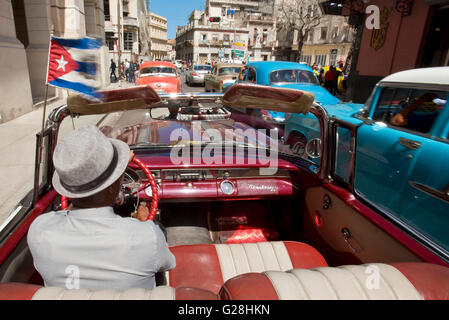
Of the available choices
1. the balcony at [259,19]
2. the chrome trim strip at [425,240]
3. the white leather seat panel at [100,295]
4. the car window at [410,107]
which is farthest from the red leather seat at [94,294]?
the balcony at [259,19]

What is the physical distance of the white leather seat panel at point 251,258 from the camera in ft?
7.47

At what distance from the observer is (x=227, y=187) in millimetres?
2963

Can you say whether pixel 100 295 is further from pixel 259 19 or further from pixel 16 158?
pixel 259 19

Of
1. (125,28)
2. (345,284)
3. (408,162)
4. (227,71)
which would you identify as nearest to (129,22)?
(125,28)

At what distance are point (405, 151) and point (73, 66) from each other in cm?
341

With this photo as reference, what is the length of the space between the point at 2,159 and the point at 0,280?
565 cm

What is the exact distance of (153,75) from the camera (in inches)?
563

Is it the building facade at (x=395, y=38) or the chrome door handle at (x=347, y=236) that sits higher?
the building facade at (x=395, y=38)

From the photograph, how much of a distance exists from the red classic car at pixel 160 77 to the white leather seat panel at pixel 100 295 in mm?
11938

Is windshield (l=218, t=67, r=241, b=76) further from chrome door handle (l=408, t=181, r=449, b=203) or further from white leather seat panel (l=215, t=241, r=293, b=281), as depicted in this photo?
white leather seat panel (l=215, t=241, r=293, b=281)

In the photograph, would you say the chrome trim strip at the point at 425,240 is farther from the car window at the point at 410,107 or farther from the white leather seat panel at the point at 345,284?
the car window at the point at 410,107

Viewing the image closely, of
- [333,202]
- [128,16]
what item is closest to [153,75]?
[333,202]

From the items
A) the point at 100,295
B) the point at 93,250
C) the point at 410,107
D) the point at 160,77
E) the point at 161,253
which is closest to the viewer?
the point at 100,295
